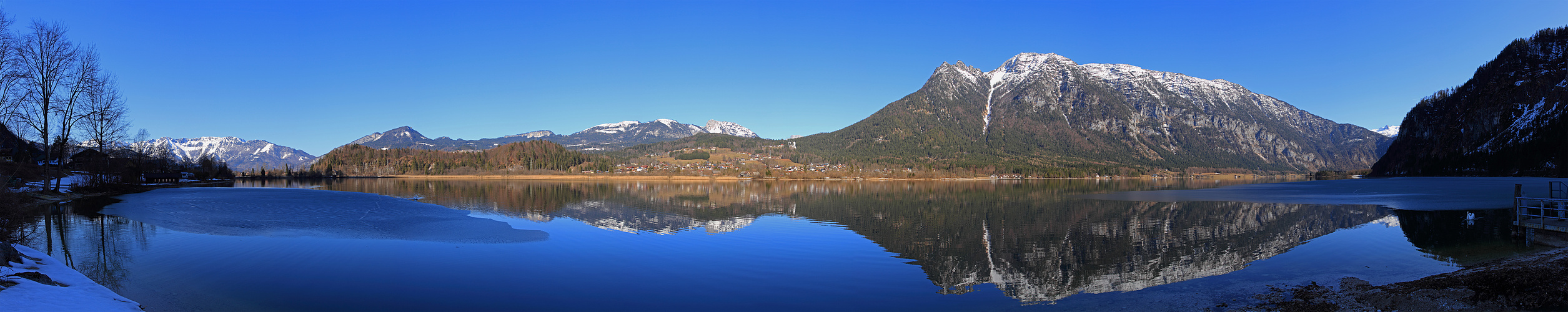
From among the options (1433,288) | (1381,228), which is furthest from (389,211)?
(1381,228)

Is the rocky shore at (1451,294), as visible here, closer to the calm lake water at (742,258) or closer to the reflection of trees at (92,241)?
the calm lake water at (742,258)

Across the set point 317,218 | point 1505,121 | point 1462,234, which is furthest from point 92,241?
point 1505,121

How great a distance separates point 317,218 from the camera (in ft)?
81.8

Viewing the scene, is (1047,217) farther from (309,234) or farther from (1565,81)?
(1565,81)

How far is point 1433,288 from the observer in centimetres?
944

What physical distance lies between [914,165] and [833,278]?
16408 cm

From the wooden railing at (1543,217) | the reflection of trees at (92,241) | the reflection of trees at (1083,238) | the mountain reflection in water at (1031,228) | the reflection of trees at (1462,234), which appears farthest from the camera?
the wooden railing at (1543,217)

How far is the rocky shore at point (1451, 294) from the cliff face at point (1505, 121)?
72.3 metres

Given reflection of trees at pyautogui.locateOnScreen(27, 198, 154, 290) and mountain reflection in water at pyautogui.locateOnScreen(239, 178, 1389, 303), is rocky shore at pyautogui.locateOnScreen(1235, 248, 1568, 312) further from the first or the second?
reflection of trees at pyautogui.locateOnScreen(27, 198, 154, 290)

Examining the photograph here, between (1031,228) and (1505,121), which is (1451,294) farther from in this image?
(1505,121)

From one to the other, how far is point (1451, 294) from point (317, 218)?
3278 centimetres

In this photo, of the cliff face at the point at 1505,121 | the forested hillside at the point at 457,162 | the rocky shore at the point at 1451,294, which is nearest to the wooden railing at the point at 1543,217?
the rocky shore at the point at 1451,294

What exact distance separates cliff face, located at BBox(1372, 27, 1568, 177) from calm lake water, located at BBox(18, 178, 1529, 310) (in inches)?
2170

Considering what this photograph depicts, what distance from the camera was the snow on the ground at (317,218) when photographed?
65.7ft
